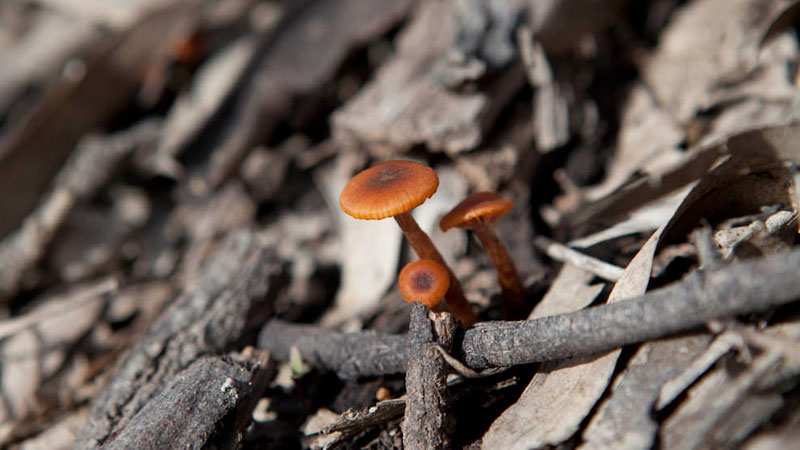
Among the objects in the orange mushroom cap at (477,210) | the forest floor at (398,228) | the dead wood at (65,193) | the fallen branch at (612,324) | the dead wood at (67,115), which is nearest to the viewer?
the fallen branch at (612,324)

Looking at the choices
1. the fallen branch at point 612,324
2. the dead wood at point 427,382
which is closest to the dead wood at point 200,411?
the fallen branch at point 612,324

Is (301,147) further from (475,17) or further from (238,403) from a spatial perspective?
(238,403)

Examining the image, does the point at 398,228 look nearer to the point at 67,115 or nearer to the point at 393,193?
the point at 393,193

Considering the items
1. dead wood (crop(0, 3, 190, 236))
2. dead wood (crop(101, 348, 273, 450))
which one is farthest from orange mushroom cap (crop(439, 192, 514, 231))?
dead wood (crop(0, 3, 190, 236))

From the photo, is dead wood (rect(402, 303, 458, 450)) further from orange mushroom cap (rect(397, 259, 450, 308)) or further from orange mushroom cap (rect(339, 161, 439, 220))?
orange mushroom cap (rect(339, 161, 439, 220))

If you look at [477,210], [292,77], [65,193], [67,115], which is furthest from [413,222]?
[67,115]

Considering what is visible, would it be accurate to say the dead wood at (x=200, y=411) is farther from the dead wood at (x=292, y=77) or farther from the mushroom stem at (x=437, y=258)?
the dead wood at (x=292, y=77)

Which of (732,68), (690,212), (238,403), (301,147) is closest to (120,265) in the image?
(301,147)
